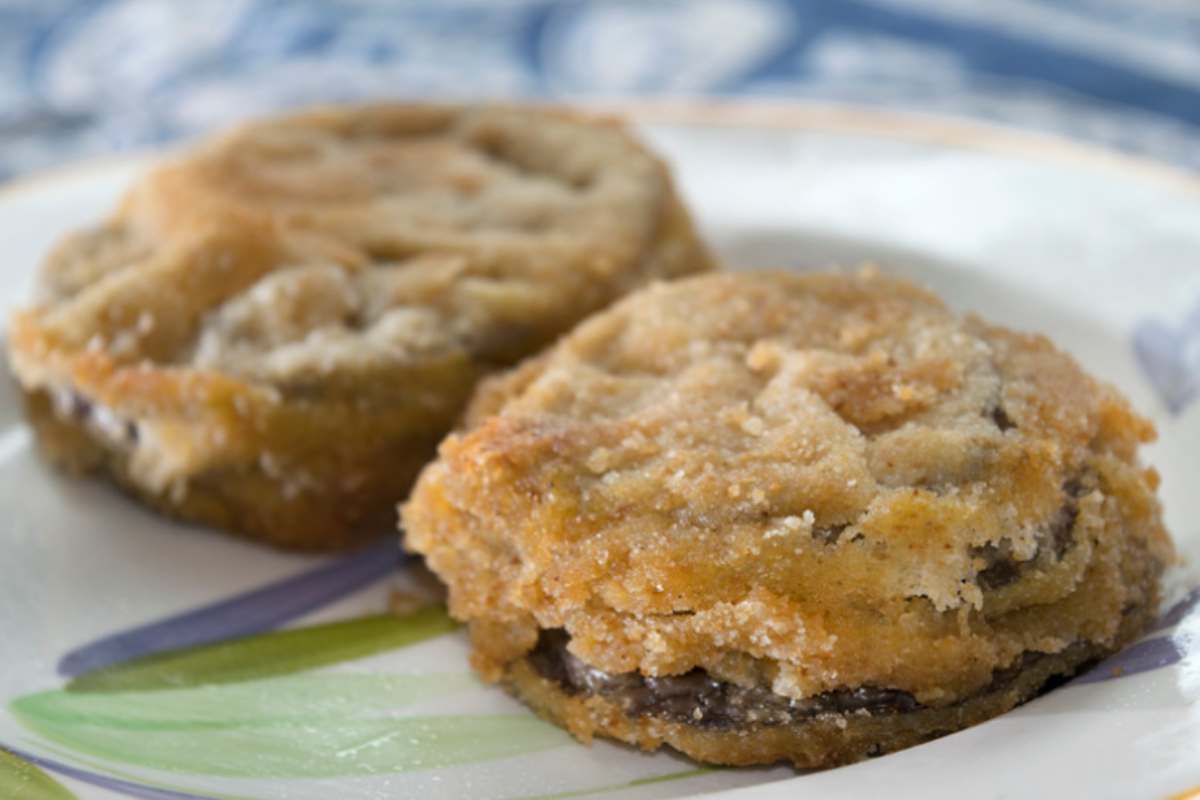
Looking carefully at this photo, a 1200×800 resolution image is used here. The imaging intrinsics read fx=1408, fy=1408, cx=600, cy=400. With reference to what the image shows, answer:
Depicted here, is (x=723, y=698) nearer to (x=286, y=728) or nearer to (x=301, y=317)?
(x=286, y=728)

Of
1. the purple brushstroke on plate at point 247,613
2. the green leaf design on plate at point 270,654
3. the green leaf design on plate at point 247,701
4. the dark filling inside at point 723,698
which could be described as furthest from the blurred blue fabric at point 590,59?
the dark filling inside at point 723,698

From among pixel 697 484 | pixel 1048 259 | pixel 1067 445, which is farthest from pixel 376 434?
pixel 1048 259

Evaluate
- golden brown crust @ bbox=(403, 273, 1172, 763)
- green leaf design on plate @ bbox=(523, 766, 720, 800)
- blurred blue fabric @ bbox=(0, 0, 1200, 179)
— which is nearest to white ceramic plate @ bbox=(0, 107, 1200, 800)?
green leaf design on plate @ bbox=(523, 766, 720, 800)

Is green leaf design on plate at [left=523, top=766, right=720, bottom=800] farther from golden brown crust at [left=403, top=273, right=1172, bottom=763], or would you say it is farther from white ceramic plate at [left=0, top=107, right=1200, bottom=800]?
golden brown crust at [left=403, top=273, right=1172, bottom=763]

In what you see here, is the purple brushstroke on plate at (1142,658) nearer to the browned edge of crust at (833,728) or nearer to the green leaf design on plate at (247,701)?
the browned edge of crust at (833,728)

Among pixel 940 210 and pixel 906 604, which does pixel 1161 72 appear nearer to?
pixel 940 210

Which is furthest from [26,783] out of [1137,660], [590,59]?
[590,59]
